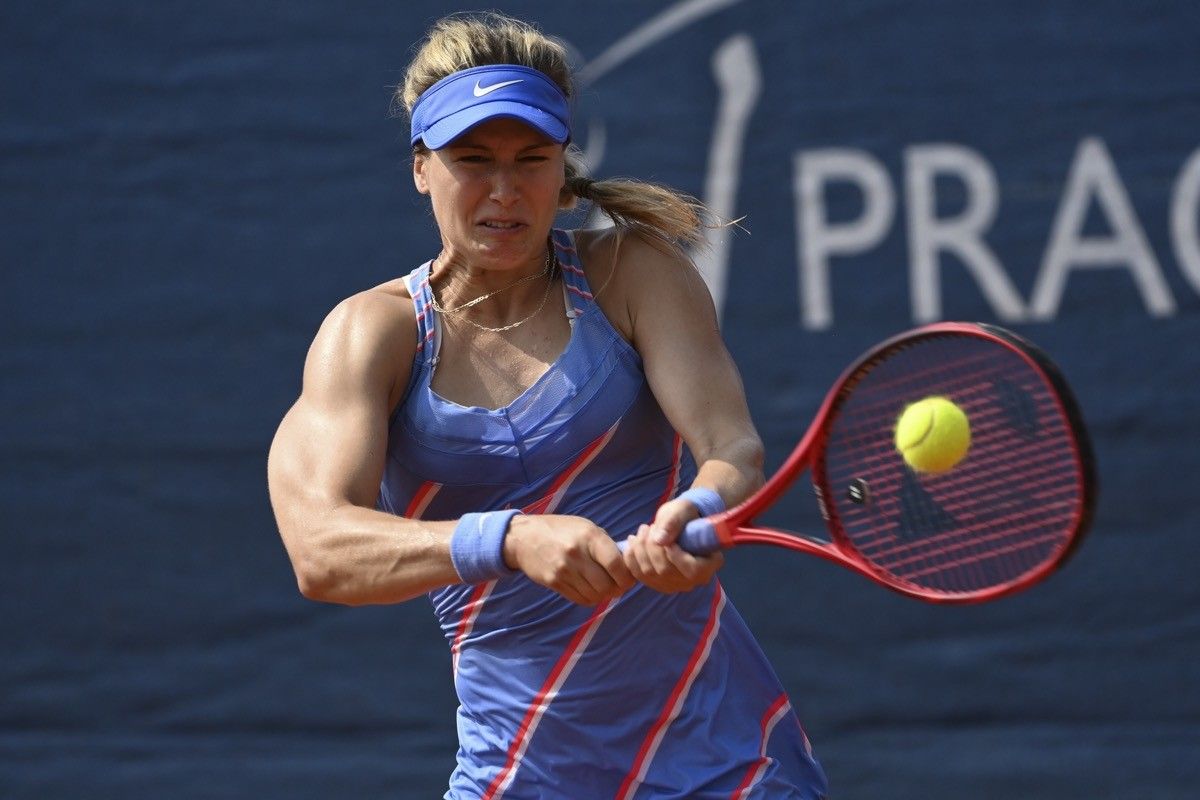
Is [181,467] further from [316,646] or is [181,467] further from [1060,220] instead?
[1060,220]

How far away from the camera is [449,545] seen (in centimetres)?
205

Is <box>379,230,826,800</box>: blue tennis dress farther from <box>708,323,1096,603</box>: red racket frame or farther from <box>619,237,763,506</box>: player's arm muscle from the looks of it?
<box>708,323,1096,603</box>: red racket frame

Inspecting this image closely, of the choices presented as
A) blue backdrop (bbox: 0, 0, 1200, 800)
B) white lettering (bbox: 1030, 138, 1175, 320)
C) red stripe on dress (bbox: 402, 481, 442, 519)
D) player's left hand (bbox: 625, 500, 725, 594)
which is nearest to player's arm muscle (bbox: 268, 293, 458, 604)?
red stripe on dress (bbox: 402, 481, 442, 519)

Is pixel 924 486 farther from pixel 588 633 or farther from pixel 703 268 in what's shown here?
pixel 703 268

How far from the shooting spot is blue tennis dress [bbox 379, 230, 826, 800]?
7.43ft

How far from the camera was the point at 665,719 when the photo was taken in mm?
2291

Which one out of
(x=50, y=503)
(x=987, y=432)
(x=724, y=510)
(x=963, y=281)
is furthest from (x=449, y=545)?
(x=50, y=503)

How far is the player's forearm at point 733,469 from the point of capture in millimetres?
2146

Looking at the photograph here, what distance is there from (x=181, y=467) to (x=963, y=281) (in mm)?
1895

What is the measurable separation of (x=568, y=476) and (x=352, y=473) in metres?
0.29

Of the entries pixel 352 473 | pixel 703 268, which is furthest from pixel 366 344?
pixel 703 268

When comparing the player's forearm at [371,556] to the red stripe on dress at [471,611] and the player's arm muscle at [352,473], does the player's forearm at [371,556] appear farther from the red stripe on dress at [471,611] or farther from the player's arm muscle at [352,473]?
the red stripe on dress at [471,611]

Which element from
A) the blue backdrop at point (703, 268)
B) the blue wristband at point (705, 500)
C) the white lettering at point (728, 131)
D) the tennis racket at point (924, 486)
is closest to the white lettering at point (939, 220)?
the blue backdrop at point (703, 268)

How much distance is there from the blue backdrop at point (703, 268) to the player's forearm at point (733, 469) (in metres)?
1.73
